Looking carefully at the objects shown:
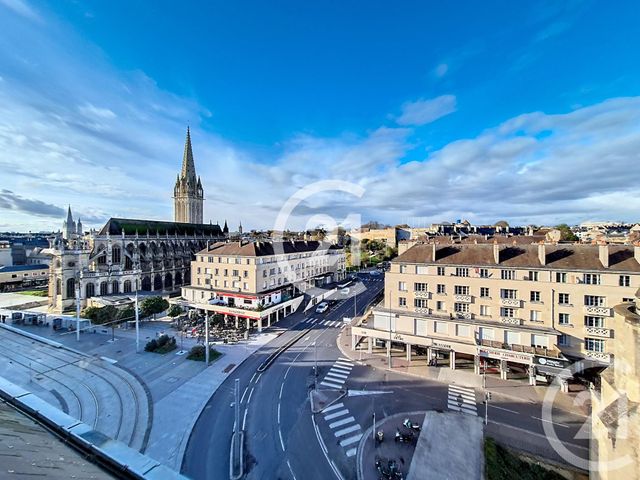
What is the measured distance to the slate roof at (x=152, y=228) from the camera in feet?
232

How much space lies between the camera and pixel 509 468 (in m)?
18.0

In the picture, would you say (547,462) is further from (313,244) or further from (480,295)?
(313,244)

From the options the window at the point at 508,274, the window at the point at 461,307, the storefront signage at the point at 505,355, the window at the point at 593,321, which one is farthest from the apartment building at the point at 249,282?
the window at the point at 593,321

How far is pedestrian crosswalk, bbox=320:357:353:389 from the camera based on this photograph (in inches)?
1105

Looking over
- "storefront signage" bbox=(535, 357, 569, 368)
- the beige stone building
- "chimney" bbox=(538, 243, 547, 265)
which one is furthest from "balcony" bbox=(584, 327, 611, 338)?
the beige stone building

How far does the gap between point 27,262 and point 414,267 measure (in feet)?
434

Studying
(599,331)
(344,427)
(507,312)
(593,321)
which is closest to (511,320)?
(507,312)

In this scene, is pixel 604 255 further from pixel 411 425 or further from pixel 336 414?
pixel 336 414

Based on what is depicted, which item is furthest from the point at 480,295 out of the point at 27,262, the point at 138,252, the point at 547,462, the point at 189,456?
the point at 27,262

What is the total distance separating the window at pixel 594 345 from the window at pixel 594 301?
3112mm

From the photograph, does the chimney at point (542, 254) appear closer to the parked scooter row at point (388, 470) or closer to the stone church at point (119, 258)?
the parked scooter row at point (388, 470)

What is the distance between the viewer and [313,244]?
2798 inches

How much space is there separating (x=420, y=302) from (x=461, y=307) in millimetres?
4293
